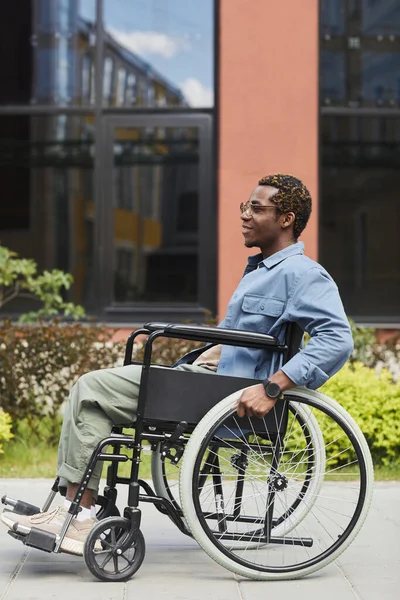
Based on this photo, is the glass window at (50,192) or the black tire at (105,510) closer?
the black tire at (105,510)

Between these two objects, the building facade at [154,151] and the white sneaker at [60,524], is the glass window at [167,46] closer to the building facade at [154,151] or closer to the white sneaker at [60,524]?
the building facade at [154,151]

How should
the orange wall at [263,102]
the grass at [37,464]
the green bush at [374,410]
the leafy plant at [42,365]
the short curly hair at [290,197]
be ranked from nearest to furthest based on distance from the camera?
the short curly hair at [290,197], the grass at [37,464], the green bush at [374,410], the leafy plant at [42,365], the orange wall at [263,102]

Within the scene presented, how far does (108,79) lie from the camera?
9.61 meters

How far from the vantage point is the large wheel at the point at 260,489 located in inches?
158

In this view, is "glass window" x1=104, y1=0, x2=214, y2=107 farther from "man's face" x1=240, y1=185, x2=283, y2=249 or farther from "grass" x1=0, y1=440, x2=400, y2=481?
"man's face" x1=240, y1=185, x2=283, y2=249

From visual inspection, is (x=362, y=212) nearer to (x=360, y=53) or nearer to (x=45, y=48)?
(x=360, y=53)

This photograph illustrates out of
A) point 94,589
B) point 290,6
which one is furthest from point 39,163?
point 94,589

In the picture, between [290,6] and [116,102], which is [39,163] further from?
[290,6]

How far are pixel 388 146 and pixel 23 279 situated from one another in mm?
3370

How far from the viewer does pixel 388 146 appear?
31.5ft

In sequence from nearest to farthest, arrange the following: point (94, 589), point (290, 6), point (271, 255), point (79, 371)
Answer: point (94, 589), point (271, 255), point (79, 371), point (290, 6)

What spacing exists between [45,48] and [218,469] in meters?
6.16

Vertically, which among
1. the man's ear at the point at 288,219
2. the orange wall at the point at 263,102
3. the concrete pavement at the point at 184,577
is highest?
the orange wall at the point at 263,102

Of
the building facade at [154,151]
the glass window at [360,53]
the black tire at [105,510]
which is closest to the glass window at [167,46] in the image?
the building facade at [154,151]
